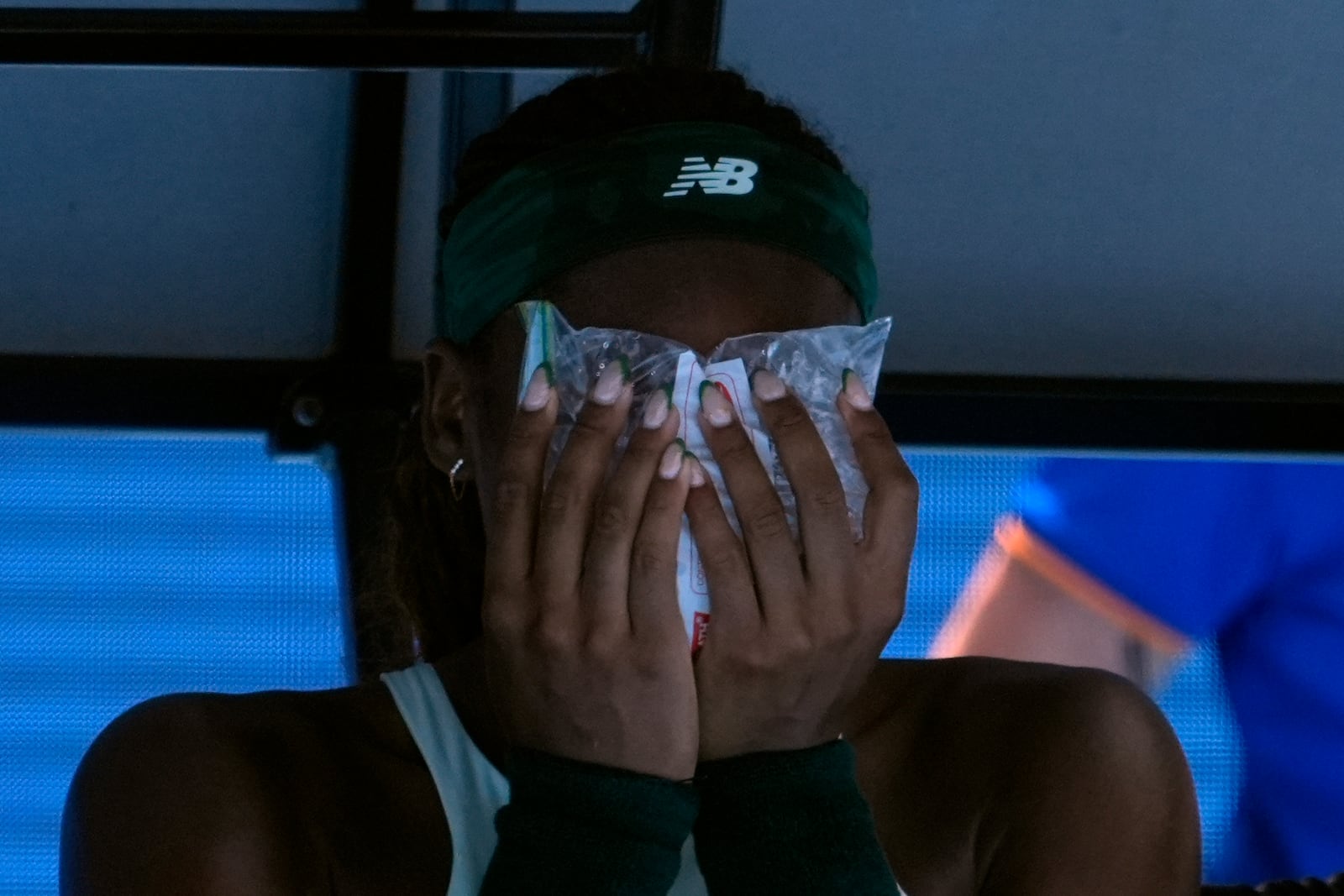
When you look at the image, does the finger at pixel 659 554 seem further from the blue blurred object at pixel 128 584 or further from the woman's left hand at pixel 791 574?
the blue blurred object at pixel 128 584

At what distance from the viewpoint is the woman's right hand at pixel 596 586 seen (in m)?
1.06

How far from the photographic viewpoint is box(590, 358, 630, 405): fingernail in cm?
106

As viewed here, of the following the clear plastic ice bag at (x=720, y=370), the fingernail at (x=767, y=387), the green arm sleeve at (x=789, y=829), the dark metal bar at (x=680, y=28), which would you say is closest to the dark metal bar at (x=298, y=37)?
the dark metal bar at (x=680, y=28)

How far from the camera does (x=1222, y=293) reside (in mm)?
1787

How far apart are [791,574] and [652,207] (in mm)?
331

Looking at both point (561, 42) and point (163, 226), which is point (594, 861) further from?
point (163, 226)

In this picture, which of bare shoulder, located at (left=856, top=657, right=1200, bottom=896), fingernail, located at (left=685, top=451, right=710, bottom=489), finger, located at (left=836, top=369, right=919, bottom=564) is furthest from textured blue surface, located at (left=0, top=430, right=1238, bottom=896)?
fingernail, located at (left=685, top=451, right=710, bottom=489)

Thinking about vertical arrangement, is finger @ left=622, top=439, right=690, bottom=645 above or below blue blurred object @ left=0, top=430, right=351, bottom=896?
above

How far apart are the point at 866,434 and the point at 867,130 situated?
740 mm

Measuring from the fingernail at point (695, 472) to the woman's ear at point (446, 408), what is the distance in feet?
1.10

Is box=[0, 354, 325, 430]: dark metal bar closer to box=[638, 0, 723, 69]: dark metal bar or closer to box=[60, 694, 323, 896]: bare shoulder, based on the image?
box=[60, 694, 323, 896]: bare shoulder

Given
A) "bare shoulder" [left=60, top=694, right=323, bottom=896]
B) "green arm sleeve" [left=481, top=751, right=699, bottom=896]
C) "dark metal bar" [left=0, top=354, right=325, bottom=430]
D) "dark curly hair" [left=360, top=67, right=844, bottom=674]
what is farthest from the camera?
"dark metal bar" [left=0, top=354, right=325, bottom=430]

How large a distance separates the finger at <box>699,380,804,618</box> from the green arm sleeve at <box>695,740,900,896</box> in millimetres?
126

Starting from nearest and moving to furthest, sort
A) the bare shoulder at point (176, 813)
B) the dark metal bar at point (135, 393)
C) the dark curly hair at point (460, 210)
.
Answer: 1. the bare shoulder at point (176, 813)
2. the dark curly hair at point (460, 210)
3. the dark metal bar at point (135, 393)
